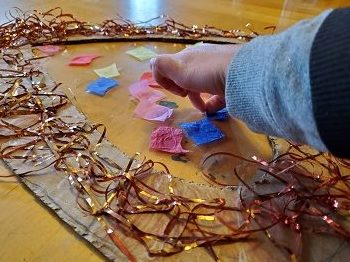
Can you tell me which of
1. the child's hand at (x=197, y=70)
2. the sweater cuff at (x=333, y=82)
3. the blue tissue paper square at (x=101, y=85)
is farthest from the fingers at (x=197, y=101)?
the sweater cuff at (x=333, y=82)

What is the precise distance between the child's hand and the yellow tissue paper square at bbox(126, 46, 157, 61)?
0.18 meters

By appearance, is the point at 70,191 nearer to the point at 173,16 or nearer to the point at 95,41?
the point at 95,41

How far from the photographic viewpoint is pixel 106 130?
1.69 ft

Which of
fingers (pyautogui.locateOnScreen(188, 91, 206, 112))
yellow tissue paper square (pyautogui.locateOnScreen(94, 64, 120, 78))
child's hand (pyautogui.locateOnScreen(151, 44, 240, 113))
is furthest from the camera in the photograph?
yellow tissue paper square (pyautogui.locateOnScreen(94, 64, 120, 78))

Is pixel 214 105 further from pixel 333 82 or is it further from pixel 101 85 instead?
pixel 333 82

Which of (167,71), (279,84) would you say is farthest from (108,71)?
(279,84)

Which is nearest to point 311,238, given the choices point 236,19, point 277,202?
point 277,202

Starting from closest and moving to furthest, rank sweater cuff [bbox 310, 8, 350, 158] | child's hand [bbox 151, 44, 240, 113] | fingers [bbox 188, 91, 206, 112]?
1. sweater cuff [bbox 310, 8, 350, 158]
2. child's hand [bbox 151, 44, 240, 113]
3. fingers [bbox 188, 91, 206, 112]

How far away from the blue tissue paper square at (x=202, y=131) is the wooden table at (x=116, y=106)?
12mm

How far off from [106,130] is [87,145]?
0.05 metres

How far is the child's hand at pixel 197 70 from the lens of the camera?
0.43 m

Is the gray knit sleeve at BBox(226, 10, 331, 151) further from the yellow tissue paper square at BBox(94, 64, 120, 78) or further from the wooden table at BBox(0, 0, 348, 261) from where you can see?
the yellow tissue paper square at BBox(94, 64, 120, 78)

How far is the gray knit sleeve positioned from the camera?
0.28 m

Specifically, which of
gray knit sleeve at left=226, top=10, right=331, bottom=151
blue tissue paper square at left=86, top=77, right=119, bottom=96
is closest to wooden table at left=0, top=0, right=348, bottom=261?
blue tissue paper square at left=86, top=77, right=119, bottom=96
